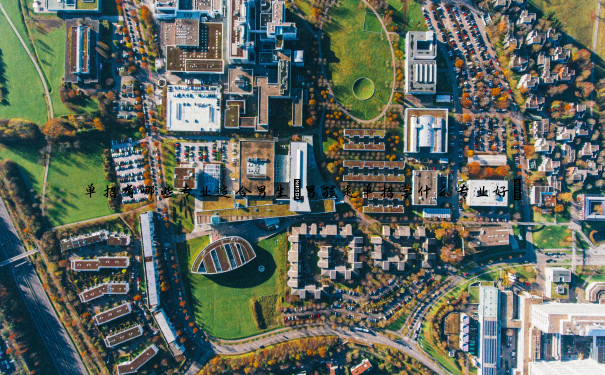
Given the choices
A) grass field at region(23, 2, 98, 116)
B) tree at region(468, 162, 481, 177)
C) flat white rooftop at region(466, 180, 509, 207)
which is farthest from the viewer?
grass field at region(23, 2, 98, 116)

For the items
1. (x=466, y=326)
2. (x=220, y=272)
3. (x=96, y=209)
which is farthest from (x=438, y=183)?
(x=96, y=209)

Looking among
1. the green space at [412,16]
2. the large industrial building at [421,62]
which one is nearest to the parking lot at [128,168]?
the large industrial building at [421,62]

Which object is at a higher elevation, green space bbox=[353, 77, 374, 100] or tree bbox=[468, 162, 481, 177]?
green space bbox=[353, 77, 374, 100]

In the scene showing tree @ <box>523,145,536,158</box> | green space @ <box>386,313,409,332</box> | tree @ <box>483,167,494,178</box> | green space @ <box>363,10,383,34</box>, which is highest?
green space @ <box>363,10,383,34</box>

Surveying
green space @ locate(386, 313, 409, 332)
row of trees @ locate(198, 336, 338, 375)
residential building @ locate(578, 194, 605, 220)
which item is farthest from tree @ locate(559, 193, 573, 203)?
row of trees @ locate(198, 336, 338, 375)

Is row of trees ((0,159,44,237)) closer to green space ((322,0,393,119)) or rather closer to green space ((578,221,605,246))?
green space ((322,0,393,119))

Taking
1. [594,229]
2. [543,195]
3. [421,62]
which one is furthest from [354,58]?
[594,229]

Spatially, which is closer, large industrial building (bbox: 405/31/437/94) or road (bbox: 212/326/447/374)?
large industrial building (bbox: 405/31/437/94)

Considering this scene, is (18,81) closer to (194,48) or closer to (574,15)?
(194,48)
